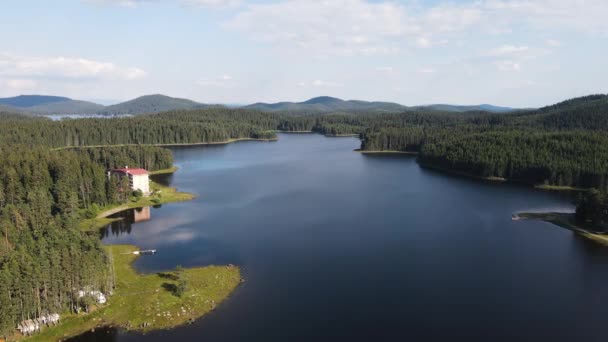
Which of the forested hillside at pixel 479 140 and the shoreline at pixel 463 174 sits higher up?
the forested hillside at pixel 479 140

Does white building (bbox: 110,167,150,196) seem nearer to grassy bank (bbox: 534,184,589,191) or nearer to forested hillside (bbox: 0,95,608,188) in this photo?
forested hillside (bbox: 0,95,608,188)

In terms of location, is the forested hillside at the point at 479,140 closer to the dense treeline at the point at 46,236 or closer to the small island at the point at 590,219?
the small island at the point at 590,219

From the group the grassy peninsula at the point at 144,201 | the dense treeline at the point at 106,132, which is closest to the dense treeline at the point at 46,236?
the grassy peninsula at the point at 144,201

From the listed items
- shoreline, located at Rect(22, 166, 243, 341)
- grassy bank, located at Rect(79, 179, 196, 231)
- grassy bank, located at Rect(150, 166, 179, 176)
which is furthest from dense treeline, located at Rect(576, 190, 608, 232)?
grassy bank, located at Rect(150, 166, 179, 176)

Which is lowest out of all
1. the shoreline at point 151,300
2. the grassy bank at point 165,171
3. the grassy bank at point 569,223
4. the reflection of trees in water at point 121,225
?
the shoreline at point 151,300

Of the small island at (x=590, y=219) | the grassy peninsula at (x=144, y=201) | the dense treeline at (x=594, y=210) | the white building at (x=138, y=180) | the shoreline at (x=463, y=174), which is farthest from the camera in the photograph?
the shoreline at (x=463, y=174)
